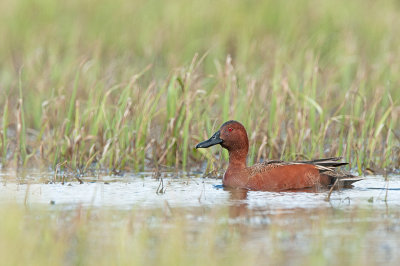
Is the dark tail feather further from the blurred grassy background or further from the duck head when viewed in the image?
the duck head

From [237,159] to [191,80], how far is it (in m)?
1.21

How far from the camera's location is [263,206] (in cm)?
699

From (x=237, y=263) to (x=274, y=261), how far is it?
0.84 ft

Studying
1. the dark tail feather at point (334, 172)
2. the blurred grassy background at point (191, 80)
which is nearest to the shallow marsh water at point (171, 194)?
the dark tail feather at point (334, 172)

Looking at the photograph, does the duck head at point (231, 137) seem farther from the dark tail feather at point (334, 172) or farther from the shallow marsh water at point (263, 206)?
the dark tail feather at point (334, 172)

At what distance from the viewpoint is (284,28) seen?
47.8 feet

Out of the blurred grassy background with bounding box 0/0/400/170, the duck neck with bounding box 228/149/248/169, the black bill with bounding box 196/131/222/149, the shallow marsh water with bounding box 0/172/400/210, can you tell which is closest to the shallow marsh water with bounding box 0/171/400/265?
the shallow marsh water with bounding box 0/172/400/210

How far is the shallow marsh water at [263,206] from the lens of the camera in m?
5.39

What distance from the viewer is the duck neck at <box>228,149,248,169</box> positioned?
28.3 ft

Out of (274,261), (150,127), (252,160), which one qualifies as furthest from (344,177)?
(274,261)

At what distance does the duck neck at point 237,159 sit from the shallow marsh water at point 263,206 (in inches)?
9.8

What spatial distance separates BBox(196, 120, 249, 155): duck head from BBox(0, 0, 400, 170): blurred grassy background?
1.16ft

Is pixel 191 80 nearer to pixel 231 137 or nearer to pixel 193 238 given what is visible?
pixel 231 137

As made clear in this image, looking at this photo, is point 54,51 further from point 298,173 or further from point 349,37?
point 298,173
